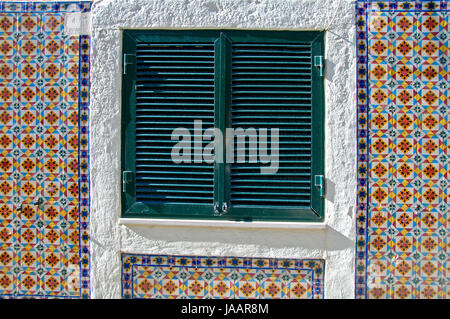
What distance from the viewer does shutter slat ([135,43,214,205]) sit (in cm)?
254

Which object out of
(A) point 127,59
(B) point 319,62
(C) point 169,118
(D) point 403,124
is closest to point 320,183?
(D) point 403,124

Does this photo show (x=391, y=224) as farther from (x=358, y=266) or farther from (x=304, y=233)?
(x=304, y=233)

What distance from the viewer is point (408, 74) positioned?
2.50m

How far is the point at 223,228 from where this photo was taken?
252cm

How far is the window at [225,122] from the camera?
99.0 inches

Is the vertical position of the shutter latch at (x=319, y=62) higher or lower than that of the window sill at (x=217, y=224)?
higher

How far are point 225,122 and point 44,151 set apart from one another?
56.3 inches

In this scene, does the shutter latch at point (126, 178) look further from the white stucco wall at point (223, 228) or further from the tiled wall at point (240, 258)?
the tiled wall at point (240, 258)

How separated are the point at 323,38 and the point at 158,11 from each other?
1248mm

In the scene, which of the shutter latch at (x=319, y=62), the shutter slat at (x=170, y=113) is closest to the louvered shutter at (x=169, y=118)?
the shutter slat at (x=170, y=113)

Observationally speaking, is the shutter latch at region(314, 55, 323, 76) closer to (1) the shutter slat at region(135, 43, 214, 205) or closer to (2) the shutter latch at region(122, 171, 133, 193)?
(1) the shutter slat at region(135, 43, 214, 205)

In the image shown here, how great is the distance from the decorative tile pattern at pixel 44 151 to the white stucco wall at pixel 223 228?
0.42ft

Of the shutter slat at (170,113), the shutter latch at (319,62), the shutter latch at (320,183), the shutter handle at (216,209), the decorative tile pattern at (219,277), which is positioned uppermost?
the shutter latch at (319,62)
